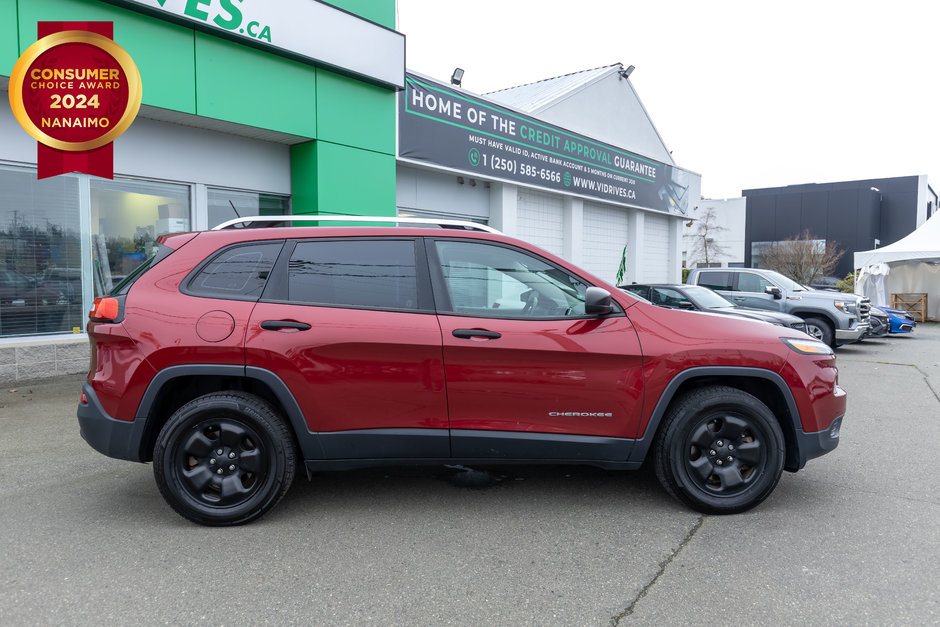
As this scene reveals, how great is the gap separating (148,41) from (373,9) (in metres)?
3.80

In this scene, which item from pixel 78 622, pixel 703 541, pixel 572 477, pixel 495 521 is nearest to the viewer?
pixel 78 622

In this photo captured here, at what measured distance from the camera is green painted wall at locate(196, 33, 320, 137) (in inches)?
327

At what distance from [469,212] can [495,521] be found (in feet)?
33.4

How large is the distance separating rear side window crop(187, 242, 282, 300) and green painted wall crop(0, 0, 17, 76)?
530cm

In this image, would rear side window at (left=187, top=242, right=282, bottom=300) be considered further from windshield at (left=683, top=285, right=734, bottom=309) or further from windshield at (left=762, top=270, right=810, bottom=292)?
windshield at (left=762, top=270, right=810, bottom=292)

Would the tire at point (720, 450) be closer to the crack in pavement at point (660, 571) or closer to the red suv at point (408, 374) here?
the red suv at point (408, 374)

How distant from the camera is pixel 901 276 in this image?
22.0 metres

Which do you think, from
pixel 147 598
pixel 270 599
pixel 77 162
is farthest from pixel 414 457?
pixel 77 162

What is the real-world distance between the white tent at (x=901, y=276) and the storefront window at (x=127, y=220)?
66.2 feet

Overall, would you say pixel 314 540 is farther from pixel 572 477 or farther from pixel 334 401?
pixel 572 477

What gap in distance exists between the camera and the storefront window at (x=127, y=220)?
8.23m

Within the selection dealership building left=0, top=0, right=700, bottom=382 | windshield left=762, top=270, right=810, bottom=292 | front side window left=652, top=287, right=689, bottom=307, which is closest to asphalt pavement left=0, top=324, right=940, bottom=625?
dealership building left=0, top=0, right=700, bottom=382

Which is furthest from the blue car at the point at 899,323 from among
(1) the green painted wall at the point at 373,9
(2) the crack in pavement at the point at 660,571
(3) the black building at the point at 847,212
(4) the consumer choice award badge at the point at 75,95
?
(3) the black building at the point at 847,212

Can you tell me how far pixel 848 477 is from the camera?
4406 millimetres
